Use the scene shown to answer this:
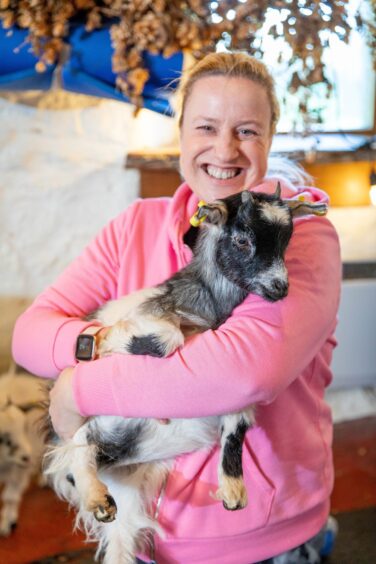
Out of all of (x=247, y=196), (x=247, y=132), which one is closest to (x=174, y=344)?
(x=247, y=196)

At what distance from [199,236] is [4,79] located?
5.54 ft

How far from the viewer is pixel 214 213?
48.9 inches

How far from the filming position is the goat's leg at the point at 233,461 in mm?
1228

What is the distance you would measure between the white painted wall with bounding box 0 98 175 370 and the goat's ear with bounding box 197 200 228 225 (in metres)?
2.03

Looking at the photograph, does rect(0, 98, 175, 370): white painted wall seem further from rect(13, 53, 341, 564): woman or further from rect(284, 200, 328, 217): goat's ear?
rect(284, 200, 328, 217): goat's ear

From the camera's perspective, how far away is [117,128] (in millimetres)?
3219

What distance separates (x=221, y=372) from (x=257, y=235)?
0.91 ft

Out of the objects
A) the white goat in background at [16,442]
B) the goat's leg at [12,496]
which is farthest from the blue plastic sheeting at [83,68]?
the goat's leg at [12,496]

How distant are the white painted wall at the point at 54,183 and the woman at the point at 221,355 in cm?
165

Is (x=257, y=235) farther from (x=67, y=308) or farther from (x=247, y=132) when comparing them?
(x=67, y=308)

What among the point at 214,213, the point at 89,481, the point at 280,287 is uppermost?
the point at 214,213

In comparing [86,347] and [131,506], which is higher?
[86,347]

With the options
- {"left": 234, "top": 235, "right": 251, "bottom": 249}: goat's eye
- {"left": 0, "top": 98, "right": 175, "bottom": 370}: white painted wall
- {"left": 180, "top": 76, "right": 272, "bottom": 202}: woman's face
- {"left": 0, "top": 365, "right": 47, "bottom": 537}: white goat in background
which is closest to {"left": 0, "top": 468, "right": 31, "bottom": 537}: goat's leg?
{"left": 0, "top": 365, "right": 47, "bottom": 537}: white goat in background

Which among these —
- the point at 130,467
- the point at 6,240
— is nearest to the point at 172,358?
the point at 130,467
